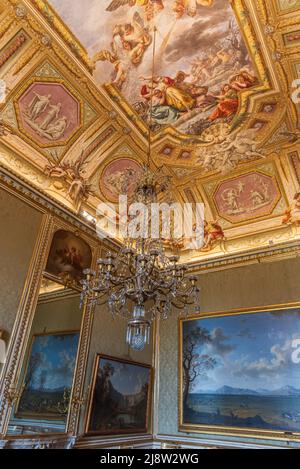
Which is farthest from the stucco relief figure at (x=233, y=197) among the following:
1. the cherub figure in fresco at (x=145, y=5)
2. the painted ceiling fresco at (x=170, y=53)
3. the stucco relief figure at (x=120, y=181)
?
the cherub figure in fresco at (x=145, y=5)

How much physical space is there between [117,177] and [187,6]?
481cm

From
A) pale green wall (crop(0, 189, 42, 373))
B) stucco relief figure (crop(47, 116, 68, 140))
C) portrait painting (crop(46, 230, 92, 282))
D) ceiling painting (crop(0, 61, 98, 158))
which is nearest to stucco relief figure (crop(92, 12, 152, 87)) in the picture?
ceiling painting (crop(0, 61, 98, 158))

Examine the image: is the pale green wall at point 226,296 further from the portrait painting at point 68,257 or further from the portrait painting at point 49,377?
the portrait painting at point 68,257

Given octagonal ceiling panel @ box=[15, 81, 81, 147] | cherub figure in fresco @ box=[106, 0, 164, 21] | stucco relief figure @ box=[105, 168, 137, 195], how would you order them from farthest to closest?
1. stucco relief figure @ box=[105, 168, 137, 195]
2. octagonal ceiling panel @ box=[15, 81, 81, 147]
3. cherub figure in fresco @ box=[106, 0, 164, 21]

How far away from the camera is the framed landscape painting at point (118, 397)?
7.59m

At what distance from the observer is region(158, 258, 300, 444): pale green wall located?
8734mm

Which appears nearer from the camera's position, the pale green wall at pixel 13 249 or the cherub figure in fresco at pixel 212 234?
the pale green wall at pixel 13 249

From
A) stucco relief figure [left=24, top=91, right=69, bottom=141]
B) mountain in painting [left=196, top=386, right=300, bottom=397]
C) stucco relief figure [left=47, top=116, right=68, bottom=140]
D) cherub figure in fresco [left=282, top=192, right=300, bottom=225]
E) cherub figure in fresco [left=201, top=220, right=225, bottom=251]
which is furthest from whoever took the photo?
cherub figure in fresco [left=201, top=220, right=225, bottom=251]

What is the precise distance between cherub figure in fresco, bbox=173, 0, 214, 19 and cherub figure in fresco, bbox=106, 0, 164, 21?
0.95ft

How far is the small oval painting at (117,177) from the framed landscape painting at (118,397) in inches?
186

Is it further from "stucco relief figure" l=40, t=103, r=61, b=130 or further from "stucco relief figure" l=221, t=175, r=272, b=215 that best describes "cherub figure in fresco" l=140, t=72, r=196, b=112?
"stucco relief figure" l=221, t=175, r=272, b=215

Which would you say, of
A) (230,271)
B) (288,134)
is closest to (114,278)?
(230,271)

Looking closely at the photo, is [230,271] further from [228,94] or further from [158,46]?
[158,46]

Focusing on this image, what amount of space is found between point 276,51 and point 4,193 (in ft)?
21.1
